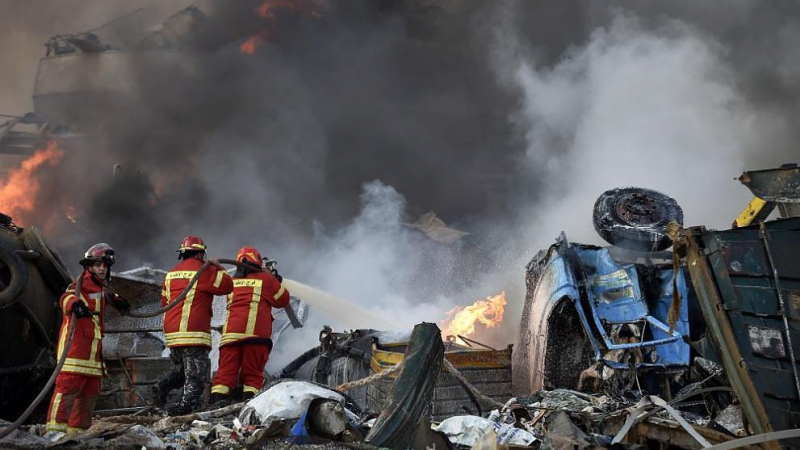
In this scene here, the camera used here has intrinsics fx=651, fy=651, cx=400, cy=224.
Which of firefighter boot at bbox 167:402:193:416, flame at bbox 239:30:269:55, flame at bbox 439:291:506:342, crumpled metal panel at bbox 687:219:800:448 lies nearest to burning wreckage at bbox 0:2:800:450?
crumpled metal panel at bbox 687:219:800:448

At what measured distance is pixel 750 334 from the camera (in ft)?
10.8

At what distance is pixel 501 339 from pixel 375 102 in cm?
1293

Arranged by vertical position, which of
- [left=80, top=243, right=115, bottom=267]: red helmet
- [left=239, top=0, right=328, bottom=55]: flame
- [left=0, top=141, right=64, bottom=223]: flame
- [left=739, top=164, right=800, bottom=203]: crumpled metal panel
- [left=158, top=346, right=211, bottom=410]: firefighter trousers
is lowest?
[left=158, top=346, right=211, bottom=410]: firefighter trousers

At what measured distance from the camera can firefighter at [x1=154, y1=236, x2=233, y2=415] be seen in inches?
206

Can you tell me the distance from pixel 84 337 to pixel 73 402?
451mm

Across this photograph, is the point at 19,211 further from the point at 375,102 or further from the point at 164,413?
the point at 164,413

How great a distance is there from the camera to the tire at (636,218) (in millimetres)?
6297

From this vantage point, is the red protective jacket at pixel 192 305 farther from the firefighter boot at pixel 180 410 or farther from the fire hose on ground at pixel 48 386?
the fire hose on ground at pixel 48 386

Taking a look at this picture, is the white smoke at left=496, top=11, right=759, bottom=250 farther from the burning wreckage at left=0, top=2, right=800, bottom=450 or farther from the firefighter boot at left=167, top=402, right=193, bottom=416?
the firefighter boot at left=167, top=402, right=193, bottom=416

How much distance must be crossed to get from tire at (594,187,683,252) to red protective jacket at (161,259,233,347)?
12.0 ft

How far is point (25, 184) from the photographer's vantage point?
19141 mm

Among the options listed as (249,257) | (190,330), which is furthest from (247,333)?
(249,257)

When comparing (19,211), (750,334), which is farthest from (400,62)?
(750,334)

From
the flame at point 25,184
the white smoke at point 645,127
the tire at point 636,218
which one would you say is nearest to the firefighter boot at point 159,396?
the tire at point 636,218
